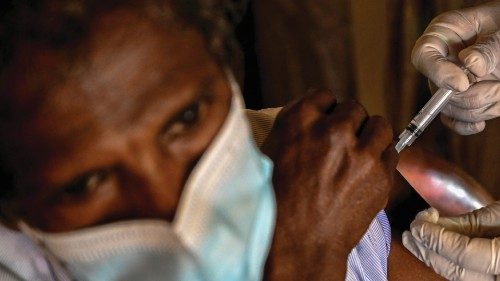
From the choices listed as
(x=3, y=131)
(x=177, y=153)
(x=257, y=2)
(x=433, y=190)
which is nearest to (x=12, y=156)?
(x=3, y=131)

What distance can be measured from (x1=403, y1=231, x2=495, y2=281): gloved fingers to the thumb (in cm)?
31

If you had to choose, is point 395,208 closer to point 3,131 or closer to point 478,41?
point 478,41

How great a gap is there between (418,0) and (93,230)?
44.2 inches

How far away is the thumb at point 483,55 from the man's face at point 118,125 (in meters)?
0.58

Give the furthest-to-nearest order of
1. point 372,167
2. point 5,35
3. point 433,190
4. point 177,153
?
point 433,190, point 372,167, point 177,153, point 5,35

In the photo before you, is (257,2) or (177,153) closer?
(177,153)

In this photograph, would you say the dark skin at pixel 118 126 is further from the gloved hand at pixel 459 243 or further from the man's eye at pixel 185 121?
the gloved hand at pixel 459 243

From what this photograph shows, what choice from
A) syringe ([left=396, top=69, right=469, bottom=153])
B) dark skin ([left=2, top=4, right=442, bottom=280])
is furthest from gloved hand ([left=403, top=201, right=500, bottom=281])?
dark skin ([left=2, top=4, right=442, bottom=280])

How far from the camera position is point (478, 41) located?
3.83 ft

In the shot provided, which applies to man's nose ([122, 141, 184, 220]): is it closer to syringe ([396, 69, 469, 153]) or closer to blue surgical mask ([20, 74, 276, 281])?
blue surgical mask ([20, 74, 276, 281])

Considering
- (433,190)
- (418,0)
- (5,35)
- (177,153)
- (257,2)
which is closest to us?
(5,35)

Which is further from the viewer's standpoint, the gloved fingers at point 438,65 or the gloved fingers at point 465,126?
the gloved fingers at point 465,126

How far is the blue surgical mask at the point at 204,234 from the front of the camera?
0.63 m

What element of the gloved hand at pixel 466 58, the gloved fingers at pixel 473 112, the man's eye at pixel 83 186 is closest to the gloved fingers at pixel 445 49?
the gloved hand at pixel 466 58
